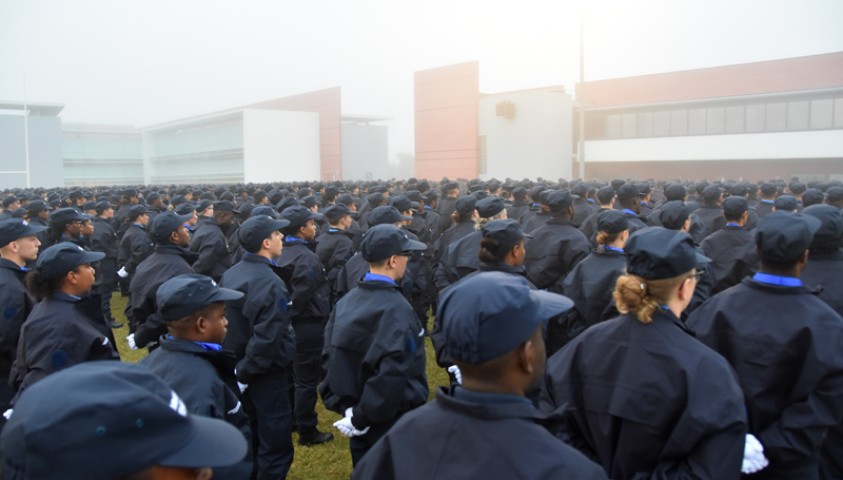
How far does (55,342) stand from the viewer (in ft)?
13.6


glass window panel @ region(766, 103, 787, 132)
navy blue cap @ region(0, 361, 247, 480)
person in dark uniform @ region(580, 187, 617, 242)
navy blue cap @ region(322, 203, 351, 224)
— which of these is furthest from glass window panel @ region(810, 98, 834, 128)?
navy blue cap @ region(0, 361, 247, 480)

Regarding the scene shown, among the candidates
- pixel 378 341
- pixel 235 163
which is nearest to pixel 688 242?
pixel 378 341

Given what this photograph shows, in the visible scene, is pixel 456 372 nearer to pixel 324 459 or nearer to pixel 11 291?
pixel 324 459

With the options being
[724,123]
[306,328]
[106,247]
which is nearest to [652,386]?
[306,328]

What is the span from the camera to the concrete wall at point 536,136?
3600 cm

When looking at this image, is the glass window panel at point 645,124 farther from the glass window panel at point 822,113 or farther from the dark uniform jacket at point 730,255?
the dark uniform jacket at point 730,255

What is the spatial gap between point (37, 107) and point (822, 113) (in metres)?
49.3

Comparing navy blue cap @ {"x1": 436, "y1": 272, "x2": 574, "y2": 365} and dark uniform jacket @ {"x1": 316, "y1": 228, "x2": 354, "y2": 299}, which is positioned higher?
navy blue cap @ {"x1": 436, "y1": 272, "x2": 574, "y2": 365}

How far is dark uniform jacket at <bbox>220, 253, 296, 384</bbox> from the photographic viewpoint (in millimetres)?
4816

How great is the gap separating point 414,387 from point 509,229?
5.22 feet

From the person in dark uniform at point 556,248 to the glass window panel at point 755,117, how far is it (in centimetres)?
3096

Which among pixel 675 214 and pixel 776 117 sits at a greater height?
pixel 776 117

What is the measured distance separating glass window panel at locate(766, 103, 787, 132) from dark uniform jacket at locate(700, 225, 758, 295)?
1172 inches

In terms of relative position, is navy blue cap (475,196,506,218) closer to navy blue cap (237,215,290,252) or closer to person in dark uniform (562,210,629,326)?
person in dark uniform (562,210,629,326)
